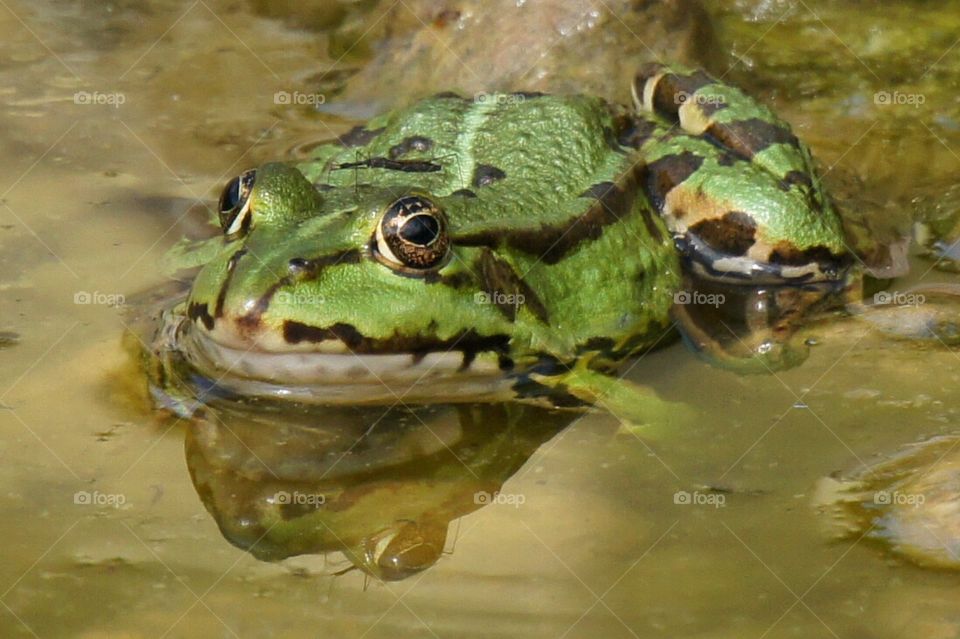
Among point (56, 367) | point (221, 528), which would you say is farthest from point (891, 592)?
point (56, 367)
